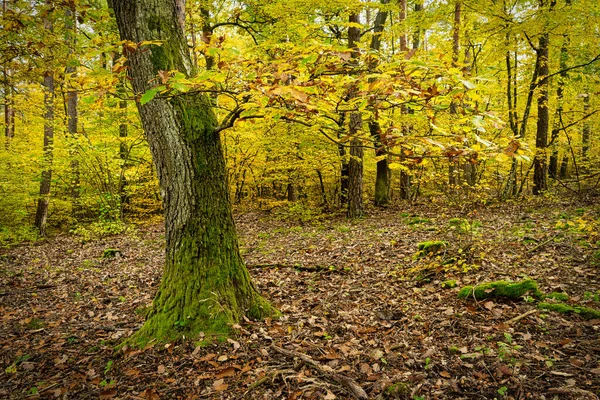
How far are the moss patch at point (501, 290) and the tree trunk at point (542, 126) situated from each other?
22.6 ft

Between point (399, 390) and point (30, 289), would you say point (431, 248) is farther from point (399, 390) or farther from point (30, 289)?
point (30, 289)

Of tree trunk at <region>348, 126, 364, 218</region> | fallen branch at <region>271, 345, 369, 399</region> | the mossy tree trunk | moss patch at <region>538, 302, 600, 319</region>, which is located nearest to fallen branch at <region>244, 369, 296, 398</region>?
fallen branch at <region>271, 345, 369, 399</region>

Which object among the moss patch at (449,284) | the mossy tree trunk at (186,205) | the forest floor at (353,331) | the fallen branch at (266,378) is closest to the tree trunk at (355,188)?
the forest floor at (353,331)

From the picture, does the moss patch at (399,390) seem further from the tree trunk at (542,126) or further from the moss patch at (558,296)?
the tree trunk at (542,126)

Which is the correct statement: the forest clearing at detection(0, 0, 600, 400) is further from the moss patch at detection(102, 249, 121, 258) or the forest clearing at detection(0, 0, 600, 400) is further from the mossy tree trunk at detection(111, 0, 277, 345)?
the moss patch at detection(102, 249, 121, 258)

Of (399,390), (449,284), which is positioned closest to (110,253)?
(449,284)

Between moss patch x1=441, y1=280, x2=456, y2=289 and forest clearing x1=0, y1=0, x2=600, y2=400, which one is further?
moss patch x1=441, y1=280, x2=456, y2=289

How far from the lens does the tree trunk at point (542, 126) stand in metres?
9.73

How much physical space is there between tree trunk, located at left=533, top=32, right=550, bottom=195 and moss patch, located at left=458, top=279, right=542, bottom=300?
690 cm

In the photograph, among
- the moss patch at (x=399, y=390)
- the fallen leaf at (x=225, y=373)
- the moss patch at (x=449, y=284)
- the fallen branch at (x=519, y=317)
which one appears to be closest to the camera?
the moss patch at (x=399, y=390)

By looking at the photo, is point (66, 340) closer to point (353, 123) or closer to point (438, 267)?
point (438, 267)

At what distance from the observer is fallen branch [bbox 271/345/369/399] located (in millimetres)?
2869

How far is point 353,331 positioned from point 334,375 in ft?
2.88

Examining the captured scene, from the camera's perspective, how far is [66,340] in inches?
167
